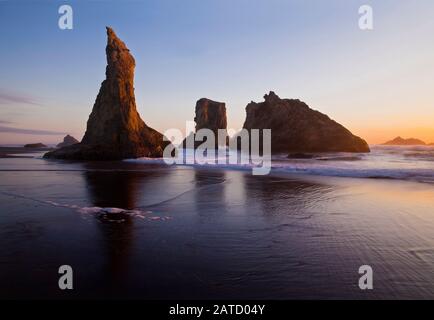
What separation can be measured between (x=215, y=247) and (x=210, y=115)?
12208 centimetres

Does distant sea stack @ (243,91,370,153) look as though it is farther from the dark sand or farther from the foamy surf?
the foamy surf

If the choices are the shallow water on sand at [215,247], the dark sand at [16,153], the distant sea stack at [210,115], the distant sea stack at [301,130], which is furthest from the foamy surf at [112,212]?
the distant sea stack at [210,115]

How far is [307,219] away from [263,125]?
81.3 meters

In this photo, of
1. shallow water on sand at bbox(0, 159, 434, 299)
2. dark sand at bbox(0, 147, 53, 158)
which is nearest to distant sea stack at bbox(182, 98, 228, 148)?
dark sand at bbox(0, 147, 53, 158)

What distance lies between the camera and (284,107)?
81.6m

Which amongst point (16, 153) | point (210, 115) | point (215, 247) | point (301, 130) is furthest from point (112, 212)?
point (210, 115)

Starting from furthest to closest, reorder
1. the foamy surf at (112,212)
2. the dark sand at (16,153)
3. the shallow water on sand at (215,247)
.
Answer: the dark sand at (16,153), the foamy surf at (112,212), the shallow water on sand at (215,247)

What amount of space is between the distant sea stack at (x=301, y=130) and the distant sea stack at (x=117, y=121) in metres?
36.5

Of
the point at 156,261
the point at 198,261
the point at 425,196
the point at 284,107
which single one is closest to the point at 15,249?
the point at 156,261

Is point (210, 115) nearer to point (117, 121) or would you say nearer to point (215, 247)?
point (117, 121)

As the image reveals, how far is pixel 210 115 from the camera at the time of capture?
411 ft

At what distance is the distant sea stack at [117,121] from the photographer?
3800cm

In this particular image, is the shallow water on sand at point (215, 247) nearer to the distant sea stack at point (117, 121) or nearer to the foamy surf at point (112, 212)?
the foamy surf at point (112, 212)
